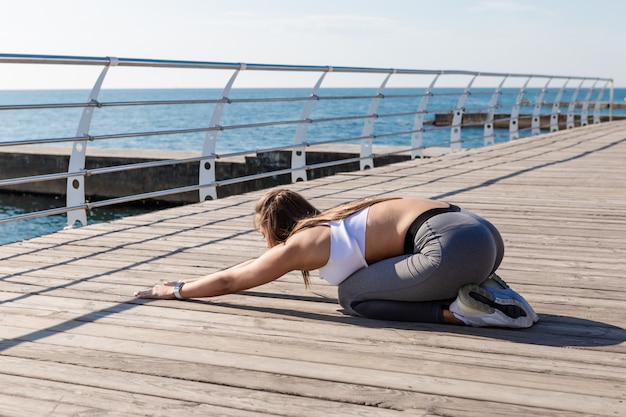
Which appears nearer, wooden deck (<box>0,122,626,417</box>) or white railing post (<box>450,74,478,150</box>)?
wooden deck (<box>0,122,626,417</box>)

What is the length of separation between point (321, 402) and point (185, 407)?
1.16 ft

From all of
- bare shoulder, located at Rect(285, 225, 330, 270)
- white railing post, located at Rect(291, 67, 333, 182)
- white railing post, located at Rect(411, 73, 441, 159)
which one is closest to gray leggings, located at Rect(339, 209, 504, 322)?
bare shoulder, located at Rect(285, 225, 330, 270)

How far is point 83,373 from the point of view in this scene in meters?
2.45

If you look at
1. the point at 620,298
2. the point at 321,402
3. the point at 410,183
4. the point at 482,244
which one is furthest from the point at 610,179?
the point at 321,402

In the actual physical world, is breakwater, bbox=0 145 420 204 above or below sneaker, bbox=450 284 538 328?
below

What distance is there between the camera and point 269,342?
277 centimetres

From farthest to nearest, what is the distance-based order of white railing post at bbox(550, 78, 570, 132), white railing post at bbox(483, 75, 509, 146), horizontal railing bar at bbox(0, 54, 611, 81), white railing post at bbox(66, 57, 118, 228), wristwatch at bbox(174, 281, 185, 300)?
1. white railing post at bbox(550, 78, 570, 132)
2. white railing post at bbox(483, 75, 509, 146)
3. white railing post at bbox(66, 57, 118, 228)
4. horizontal railing bar at bbox(0, 54, 611, 81)
5. wristwatch at bbox(174, 281, 185, 300)

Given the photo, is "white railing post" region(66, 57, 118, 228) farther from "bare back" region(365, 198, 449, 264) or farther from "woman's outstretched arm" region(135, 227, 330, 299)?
"bare back" region(365, 198, 449, 264)

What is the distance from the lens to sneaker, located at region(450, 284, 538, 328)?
290 centimetres

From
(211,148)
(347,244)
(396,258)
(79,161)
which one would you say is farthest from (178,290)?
(211,148)

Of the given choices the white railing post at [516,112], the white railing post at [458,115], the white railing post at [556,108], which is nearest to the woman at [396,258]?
the white railing post at [458,115]

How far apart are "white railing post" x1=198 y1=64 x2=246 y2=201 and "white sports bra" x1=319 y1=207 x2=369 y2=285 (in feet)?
10.8

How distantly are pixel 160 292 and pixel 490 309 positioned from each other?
Result: 129cm

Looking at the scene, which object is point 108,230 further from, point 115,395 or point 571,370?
point 571,370
